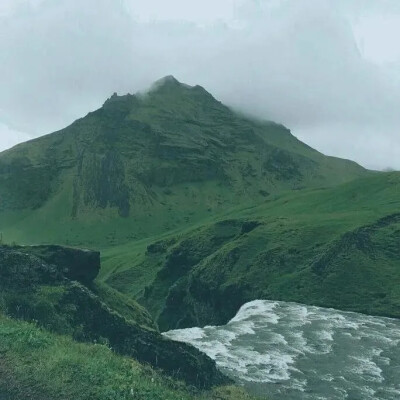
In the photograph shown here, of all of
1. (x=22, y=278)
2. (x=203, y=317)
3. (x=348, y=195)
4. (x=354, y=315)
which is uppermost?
Result: (x=348, y=195)

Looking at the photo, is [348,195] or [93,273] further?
[348,195]

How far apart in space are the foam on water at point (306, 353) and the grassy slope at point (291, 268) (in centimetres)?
2222

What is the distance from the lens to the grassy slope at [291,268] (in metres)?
118

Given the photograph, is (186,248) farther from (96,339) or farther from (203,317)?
(96,339)

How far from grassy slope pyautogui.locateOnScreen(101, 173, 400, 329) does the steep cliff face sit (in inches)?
2898

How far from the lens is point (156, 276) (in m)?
176

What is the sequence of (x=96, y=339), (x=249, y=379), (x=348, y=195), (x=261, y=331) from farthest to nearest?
(x=348, y=195)
(x=261, y=331)
(x=249, y=379)
(x=96, y=339)

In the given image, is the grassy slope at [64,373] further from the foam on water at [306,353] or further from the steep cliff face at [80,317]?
the foam on water at [306,353]

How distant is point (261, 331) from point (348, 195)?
13205 cm

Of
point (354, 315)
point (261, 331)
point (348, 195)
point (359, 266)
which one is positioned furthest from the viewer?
point (348, 195)

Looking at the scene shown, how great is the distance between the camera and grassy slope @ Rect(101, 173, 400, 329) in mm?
118125

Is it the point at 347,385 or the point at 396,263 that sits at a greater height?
the point at 396,263

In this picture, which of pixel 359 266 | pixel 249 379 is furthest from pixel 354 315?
pixel 249 379

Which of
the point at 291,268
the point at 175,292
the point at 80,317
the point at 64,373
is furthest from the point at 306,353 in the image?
the point at 175,292
